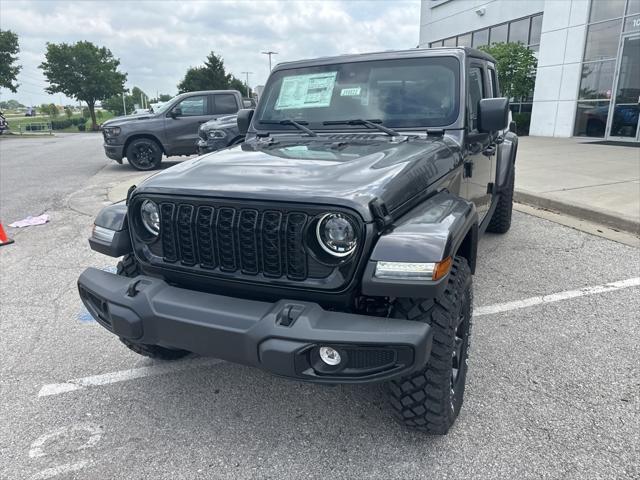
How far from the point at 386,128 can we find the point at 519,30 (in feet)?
57.3

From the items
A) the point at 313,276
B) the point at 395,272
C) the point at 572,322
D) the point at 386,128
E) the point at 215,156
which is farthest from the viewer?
the point at 572,322

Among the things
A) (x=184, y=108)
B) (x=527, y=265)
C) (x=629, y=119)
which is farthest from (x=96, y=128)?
(x=527, y=265)

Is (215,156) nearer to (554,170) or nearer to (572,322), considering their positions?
(572,322)

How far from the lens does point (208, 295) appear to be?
2205 mm

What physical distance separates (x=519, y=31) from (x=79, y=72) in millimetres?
42559

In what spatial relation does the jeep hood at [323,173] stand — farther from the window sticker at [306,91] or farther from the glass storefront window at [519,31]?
the glass storefront window at [519,31]

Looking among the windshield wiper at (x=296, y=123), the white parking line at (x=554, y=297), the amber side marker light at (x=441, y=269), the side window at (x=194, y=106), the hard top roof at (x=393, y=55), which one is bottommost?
the white parking line at (x=554, y=297)

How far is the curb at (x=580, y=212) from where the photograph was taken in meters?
5.58

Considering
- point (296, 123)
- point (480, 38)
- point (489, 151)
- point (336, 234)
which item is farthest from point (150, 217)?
point (480, 38)

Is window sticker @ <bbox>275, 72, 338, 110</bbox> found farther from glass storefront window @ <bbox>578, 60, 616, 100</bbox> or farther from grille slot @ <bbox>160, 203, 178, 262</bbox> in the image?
glass storefront window @ <bbox>578, 60, 616, 100</bbox>

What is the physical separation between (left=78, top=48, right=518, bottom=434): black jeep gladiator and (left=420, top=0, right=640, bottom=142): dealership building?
1334 centimetres

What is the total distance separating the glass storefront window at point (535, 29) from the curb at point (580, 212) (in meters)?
12.2

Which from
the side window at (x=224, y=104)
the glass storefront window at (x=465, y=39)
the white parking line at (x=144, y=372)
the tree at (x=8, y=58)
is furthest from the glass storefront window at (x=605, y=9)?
the tree at (x=8, y=58)

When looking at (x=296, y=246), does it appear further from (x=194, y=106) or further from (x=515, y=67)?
(x=515, y=67)
